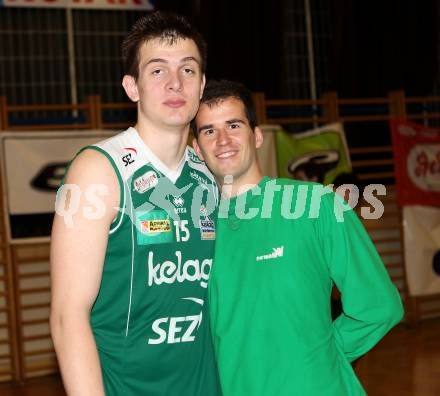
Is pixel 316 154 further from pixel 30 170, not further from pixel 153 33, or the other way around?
pixel 153 33

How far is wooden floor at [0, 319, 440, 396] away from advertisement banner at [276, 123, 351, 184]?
1656 mm

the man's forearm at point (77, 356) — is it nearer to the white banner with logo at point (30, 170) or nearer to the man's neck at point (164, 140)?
the man's neck at point (164, 140)

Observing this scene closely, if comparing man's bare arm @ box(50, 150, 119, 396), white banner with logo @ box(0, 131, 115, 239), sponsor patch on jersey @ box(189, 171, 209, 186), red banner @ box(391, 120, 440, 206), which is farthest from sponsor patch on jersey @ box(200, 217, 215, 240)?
red banner @ box(391, 120, 440, 206)

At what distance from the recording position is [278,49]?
7992mm

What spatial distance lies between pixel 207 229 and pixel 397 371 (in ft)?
12.9

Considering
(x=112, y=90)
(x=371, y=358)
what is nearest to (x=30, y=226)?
(x=112, y=90)

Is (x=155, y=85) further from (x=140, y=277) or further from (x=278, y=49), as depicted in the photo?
(x=278, y=49)

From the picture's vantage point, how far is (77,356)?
1511mm

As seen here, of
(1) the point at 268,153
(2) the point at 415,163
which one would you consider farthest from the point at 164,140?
(2) the point at 415,163

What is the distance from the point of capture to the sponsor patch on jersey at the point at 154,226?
1711 millimetres

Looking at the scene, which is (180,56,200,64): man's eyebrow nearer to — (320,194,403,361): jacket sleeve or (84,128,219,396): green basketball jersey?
(84,128,219,396): green basketball jersey

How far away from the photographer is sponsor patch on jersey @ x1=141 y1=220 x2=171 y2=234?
1.71m

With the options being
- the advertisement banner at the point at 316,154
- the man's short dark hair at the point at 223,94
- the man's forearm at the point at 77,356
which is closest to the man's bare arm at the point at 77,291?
the man's forearm at the point at 77,356

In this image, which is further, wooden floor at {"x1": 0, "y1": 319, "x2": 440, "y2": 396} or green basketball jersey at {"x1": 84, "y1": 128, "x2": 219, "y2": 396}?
wooden floor at {"x1": 0, "y1": 319, "x2": 440, "y2": 396}
